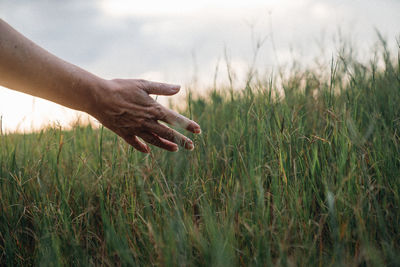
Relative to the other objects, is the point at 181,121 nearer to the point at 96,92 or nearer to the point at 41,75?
the point at 96,92

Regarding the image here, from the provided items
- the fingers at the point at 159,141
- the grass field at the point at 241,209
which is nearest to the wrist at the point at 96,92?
the grass field at the point at 241,209

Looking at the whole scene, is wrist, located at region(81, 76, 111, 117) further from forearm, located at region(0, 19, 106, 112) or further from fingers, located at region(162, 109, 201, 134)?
fingers, located at region(162, 109, 201, 134)

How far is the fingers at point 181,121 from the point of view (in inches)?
64.9

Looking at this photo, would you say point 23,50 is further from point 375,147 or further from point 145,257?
point 375,147

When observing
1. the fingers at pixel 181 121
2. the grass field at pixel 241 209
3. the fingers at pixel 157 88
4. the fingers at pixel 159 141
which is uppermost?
the fingers at pixel 157 88

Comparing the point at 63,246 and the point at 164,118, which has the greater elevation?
the point at 164,118

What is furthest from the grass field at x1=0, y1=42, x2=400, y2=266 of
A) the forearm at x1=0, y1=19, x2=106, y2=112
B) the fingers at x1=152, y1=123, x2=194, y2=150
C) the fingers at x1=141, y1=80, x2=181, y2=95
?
the fingers at x1=141, y1=80, x2=181, y2=95

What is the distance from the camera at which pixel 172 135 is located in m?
1.71

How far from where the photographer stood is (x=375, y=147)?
1569mm

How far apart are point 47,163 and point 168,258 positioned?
1194 mm

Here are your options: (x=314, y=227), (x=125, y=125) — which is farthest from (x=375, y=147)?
(x=125, y=125)

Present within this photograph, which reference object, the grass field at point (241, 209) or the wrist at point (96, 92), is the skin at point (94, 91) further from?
the grass field at point (241, 209)

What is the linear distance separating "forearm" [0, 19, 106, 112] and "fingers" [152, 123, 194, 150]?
1.19 ft

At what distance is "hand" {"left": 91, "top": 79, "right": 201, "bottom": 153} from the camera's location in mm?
1663
